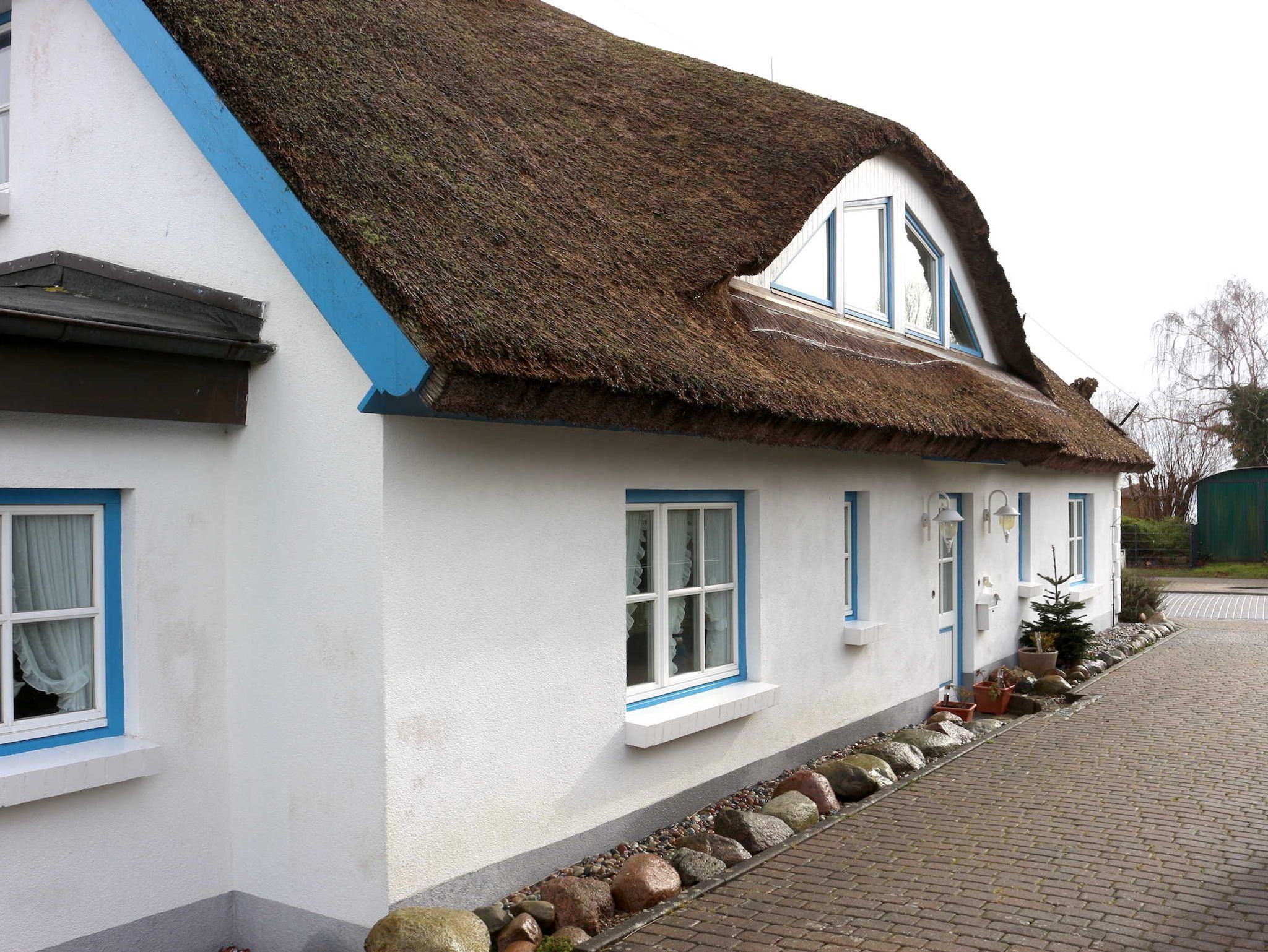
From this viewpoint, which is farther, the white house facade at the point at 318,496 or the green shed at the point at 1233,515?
the green shed at the point at 1233,515

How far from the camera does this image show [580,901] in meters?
5.16

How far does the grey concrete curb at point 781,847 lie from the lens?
5043 millimetres

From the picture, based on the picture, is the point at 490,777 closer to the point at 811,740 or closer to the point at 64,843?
the point at 64,843

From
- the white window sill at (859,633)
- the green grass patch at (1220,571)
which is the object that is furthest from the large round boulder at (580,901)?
the green grass patch at (1220,571)

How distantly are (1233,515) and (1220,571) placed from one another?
7.27 ft

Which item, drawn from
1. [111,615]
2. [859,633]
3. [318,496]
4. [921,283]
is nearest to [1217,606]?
[921,283]

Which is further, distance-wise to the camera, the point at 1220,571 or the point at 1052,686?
the point at 1220,571

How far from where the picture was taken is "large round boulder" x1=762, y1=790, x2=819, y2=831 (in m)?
6.69

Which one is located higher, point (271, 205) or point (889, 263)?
point (889, 263)

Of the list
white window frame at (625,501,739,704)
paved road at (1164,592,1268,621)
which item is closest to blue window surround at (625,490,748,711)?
white window frame at (625,501,739,704)

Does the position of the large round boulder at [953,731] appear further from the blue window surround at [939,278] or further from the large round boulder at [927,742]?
the blue window surround at [939,278]

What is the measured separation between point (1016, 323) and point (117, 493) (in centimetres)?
1017

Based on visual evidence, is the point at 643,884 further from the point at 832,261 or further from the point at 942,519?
the point at 832,261

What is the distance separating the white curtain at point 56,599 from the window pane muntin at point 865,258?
6.57 metres
